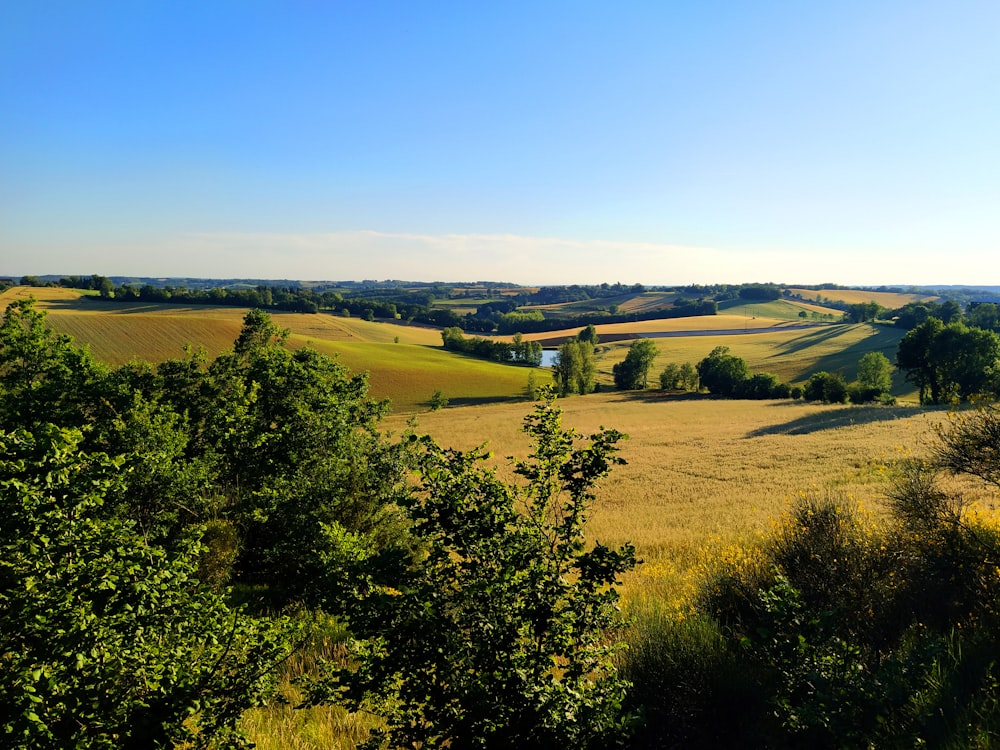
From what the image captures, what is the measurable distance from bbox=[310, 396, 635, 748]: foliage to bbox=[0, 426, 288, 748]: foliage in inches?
43.6

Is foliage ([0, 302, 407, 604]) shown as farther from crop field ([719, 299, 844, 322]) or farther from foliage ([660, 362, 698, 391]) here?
crop field ([719, 299, 844, 322])

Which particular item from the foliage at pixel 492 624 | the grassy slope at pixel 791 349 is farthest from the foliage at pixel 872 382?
the foliage at pixel 492 624

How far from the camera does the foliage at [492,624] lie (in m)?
3.95

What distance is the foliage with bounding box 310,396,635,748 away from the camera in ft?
12.9

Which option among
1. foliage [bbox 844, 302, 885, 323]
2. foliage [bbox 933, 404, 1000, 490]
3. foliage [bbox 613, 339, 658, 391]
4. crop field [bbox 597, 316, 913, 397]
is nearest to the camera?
foliage [bbox 933, 404, 1000, 490]

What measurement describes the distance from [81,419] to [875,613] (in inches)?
820

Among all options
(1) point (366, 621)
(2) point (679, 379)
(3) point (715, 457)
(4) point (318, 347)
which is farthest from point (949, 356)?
(4) point (318, 347)

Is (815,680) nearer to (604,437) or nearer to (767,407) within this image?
(604,437)

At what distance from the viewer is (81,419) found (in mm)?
15609

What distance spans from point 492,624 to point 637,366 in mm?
83970

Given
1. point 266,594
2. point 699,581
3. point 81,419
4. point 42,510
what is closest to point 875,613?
point 699,581

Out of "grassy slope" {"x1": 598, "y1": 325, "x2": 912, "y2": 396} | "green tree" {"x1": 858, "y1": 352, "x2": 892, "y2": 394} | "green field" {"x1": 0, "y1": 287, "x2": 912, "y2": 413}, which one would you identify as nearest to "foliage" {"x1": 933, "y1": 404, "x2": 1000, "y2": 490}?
"green field" {"x1": 0, "y1": 287, "x2": 912, "y2": 413}

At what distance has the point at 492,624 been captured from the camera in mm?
4035

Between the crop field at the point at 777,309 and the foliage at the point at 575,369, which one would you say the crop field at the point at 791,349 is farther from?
the crop field at the point at 777,309
